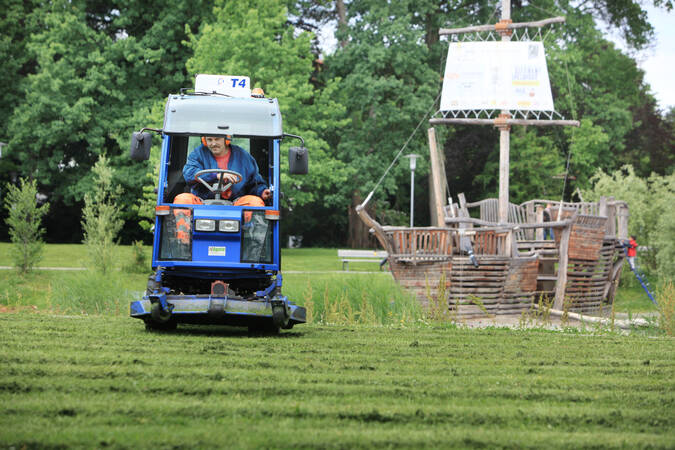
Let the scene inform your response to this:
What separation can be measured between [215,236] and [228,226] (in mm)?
187

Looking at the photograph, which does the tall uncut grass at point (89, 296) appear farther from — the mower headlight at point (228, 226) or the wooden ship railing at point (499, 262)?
the wooden ship railing at point (499, 262)

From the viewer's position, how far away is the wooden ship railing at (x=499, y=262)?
15.7 meters

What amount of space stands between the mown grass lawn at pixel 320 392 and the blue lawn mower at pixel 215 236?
0.33 m

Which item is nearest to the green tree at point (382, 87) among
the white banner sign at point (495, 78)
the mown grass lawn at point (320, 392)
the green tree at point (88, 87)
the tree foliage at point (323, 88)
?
the tree foliage at point (323, 88)

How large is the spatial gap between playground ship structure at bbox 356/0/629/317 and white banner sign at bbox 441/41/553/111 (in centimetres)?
3

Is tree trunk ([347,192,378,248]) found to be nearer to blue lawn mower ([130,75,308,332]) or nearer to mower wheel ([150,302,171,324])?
blue lawn mower ([130,75,308,332])

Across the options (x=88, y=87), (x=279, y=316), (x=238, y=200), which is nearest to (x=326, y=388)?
(x=279, y=316)

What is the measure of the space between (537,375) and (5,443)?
164 inches

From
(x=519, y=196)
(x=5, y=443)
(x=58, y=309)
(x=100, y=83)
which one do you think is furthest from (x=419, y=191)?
(x=5, y=443)

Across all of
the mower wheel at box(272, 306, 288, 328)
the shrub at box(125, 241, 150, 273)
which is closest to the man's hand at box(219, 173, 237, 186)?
the mower wheel at box(272, 306, 288, 328)

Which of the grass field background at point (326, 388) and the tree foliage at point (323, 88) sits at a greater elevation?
the tree foliage at point (323, 88)

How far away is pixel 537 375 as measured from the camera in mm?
6973

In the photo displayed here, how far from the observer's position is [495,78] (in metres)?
23.0

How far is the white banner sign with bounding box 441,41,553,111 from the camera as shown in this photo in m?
23.0
